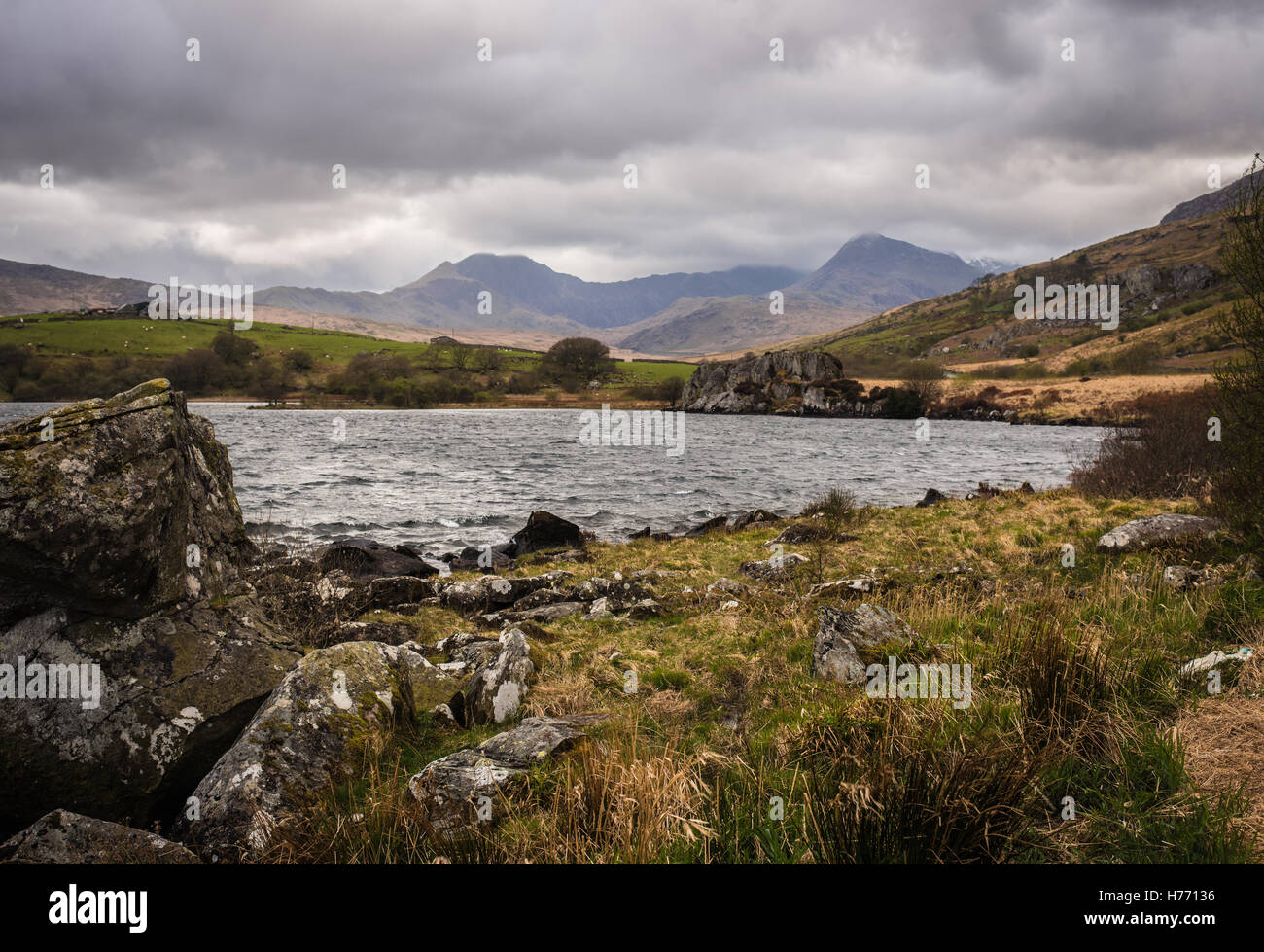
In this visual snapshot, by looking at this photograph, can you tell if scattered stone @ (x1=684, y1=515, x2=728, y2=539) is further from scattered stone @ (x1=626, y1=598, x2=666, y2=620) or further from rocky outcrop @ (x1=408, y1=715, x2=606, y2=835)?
rocky outcrop @ (x1=408, y1=715, x2=606, y2=835)

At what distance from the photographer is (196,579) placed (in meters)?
6.55

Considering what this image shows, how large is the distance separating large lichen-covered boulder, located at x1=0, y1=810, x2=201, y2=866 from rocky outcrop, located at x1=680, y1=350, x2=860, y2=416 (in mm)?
127032

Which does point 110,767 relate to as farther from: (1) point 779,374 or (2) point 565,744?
(1) point 779,374

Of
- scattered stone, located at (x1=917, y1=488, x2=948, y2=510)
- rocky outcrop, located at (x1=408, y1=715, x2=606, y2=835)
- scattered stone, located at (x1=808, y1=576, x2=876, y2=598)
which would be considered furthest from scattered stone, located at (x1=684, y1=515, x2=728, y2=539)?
rocky outcrop, located at (x1=408, y1=715, x2=606, y2=835)

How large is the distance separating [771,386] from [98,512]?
141077 mm

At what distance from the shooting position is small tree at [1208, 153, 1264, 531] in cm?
923

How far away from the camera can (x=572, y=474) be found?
152ft

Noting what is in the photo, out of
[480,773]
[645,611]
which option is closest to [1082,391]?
[645,611]

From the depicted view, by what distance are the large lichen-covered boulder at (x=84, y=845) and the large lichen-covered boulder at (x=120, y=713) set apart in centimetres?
117

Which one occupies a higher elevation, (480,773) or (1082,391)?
(1082,391)

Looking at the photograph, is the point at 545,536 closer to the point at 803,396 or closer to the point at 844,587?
the point at 844,587

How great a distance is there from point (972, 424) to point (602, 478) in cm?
7729
